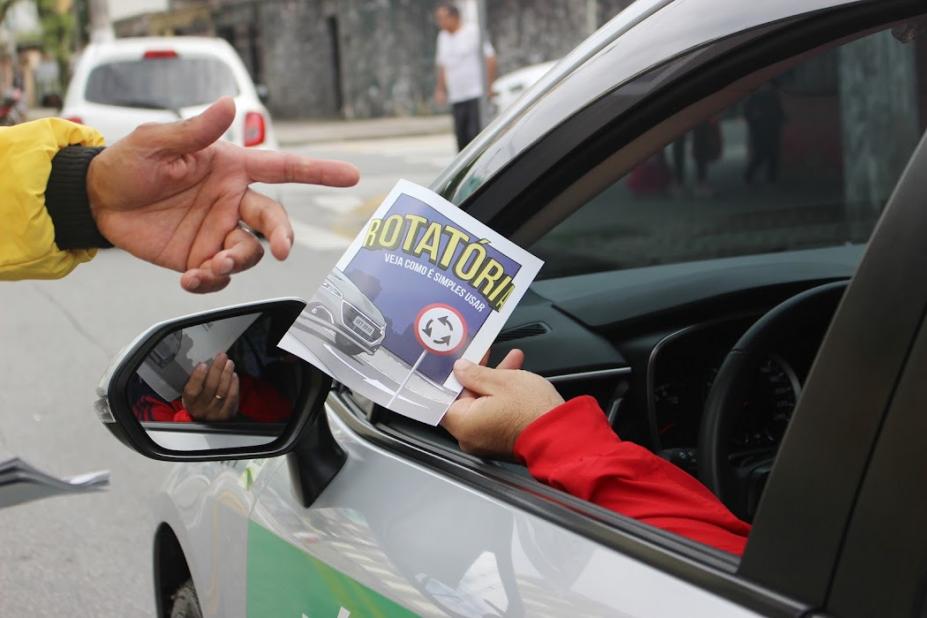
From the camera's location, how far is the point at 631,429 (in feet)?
7.06

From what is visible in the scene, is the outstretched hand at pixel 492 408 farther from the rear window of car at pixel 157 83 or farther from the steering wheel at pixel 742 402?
the rear window of car at pixel 157 83

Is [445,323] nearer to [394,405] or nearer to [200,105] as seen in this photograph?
[394,405]

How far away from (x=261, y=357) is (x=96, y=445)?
4.21 meters

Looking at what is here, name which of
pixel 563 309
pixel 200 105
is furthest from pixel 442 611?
pixel 200 105

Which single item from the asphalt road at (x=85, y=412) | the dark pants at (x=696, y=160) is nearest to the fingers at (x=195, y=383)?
the asphalt road at (x=85, y=412)

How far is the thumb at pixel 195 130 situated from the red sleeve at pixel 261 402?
0.34m

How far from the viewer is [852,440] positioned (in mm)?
1127

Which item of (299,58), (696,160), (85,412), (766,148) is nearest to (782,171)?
(766,148)

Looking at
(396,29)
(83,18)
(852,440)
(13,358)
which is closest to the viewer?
(852,440)

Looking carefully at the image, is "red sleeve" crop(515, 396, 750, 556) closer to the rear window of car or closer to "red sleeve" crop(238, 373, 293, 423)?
"red sleeve" crop(238, 373, 293, 423)

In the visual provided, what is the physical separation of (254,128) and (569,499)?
421 inches

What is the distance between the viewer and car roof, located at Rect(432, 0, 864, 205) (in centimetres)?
151

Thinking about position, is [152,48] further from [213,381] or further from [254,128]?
[213,381]

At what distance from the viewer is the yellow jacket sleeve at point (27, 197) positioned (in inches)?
77.7
